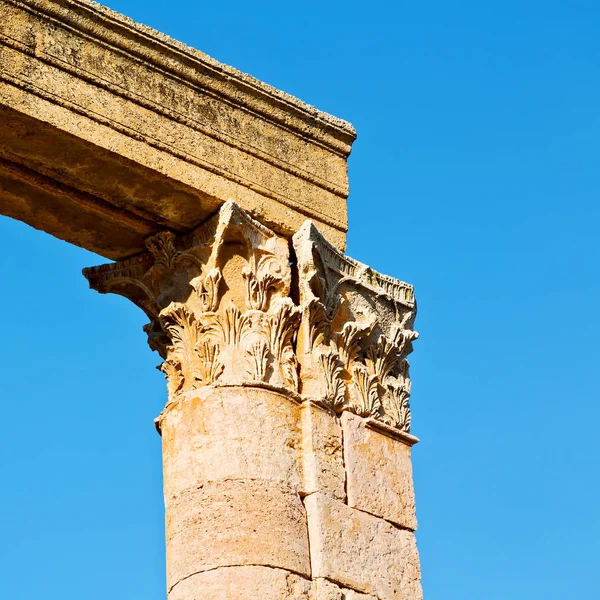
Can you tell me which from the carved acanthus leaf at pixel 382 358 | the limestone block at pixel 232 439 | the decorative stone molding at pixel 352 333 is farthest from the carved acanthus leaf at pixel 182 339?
the carved acanthus leaf at pixel 382 358

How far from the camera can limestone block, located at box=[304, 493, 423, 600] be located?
11688 mm

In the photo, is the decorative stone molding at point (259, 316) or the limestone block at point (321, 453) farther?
the decorative stone molding at point (259, 316)

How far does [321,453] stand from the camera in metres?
12.1

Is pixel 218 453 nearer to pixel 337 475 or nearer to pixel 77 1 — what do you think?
pixel 337 475

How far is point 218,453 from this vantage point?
467 inches

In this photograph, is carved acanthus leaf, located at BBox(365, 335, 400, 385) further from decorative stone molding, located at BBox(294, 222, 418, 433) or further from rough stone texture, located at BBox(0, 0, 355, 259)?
rough stone texture, located at BBox(0, 0, 355, 259)

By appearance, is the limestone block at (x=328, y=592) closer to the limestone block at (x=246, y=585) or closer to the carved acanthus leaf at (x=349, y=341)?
the limestone block at (x=246, y=585)

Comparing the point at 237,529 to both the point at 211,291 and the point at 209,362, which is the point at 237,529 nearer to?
the point at 209,362

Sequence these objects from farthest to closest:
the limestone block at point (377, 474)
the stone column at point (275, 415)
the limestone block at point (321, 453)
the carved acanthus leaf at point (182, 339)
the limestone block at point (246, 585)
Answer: the carved acanthus leaf at point (182, 339) < the limestone block at point (377, 474) < the limestone block at point (321, 453) < the stone column at point (275, 415) < the limestone block at point (246, 585)

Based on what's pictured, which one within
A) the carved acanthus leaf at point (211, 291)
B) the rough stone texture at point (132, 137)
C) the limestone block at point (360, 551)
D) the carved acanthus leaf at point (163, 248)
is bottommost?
the limestone block at point (360, 551)

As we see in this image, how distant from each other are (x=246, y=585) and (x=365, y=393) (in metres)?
2.16

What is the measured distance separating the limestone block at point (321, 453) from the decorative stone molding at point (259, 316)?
13 centimetres

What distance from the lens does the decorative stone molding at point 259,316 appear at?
12.4 m

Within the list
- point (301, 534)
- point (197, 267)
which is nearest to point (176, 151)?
point (197, 267)
